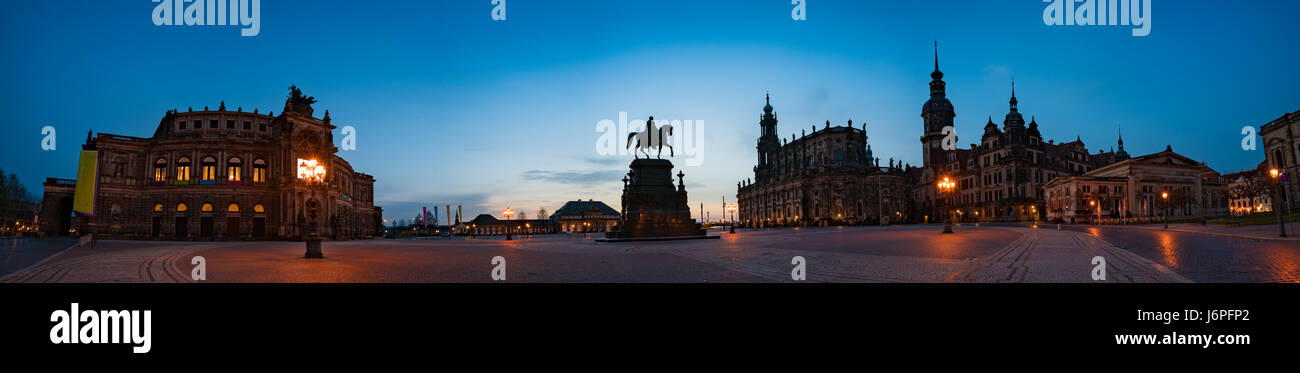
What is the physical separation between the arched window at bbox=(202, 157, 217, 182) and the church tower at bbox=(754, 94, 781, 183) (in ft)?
321

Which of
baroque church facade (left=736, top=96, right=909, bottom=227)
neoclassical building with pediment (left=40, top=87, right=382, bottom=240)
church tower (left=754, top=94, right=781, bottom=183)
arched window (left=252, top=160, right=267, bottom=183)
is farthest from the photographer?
church tower (left=754, top=94, right=781, bottom=183)

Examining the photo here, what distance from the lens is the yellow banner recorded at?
133 ft

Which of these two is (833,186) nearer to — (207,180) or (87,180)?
(207,180)

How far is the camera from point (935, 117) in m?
108

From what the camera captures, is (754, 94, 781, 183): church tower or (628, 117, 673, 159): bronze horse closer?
(628, 117, 673, 159): bronze horse

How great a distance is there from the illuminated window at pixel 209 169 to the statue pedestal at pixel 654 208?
37.2 m

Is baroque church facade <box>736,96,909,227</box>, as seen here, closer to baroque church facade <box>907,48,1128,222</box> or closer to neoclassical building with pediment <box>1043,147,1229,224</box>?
baroque church facade <box>907,48,1128,222</box>

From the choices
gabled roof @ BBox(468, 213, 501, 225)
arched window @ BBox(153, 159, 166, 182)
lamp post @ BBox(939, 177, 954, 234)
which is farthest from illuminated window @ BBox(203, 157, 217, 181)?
gabled roof @ BBox(468, 213, 501, 225)

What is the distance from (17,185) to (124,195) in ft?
151

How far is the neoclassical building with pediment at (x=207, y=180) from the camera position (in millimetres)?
42938

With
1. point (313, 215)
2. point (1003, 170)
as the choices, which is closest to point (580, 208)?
point (1003, 170)

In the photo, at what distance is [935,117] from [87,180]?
127 meters

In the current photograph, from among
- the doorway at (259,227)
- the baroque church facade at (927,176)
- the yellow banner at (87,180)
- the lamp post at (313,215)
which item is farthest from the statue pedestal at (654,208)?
the baroque church facade at (927,176)
